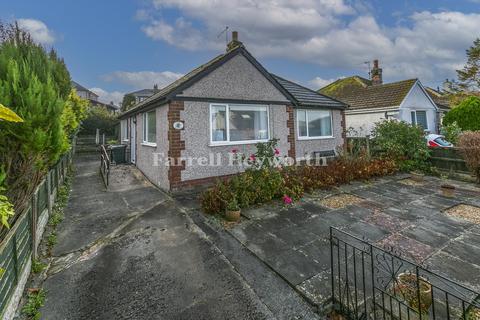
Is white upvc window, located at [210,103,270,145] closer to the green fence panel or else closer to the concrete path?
the concrete path

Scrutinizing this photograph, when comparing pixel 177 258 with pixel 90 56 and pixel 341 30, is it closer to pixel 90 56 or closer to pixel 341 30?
pixel 90 56

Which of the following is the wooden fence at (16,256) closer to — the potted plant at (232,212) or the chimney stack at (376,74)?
the potted plant at (232,212)

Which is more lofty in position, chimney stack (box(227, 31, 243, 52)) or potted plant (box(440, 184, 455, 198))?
chimney stack (box(227, 31, 243, 52))

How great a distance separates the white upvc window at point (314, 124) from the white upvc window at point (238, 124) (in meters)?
2.44

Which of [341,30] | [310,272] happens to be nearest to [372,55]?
[341,30]

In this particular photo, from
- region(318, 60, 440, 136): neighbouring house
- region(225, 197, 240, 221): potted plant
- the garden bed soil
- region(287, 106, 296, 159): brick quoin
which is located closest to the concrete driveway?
the garden bed soil

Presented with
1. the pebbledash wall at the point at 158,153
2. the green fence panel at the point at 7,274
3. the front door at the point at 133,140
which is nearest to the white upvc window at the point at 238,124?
the pebbledash wall at the point at 158,153

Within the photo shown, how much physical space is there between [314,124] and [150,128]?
7785 millimetres

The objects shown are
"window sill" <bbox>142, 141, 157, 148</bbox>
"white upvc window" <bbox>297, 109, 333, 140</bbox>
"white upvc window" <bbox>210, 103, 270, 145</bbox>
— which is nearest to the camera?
"white upvc window" <bbox>210, 103, 270, 145</bbox>

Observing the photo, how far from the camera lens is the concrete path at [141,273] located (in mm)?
2727

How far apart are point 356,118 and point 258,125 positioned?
538 inches

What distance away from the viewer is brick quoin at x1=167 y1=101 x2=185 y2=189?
7027 millimetres

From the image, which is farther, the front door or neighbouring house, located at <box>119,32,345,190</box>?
the front door

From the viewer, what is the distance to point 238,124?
8406 mm
